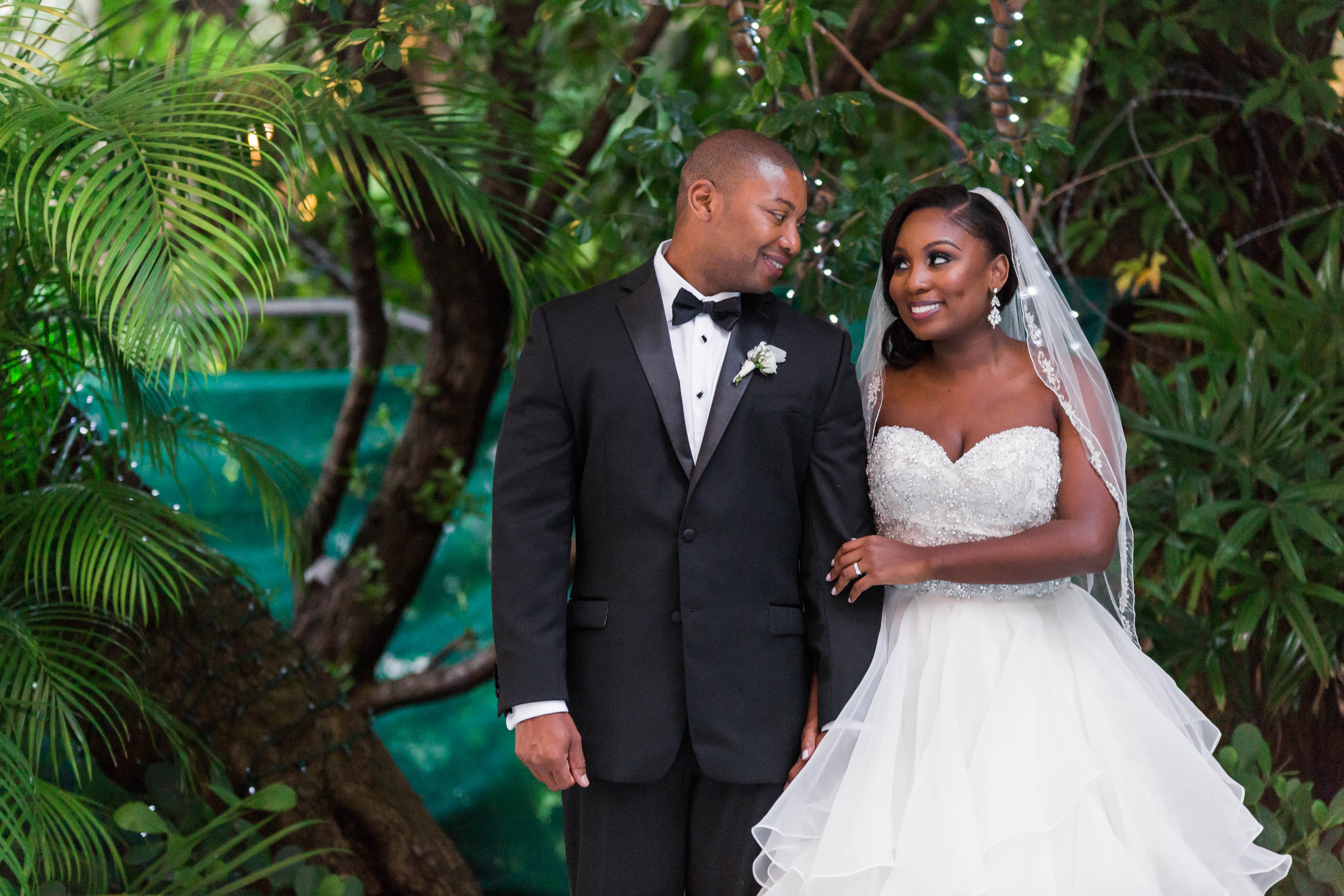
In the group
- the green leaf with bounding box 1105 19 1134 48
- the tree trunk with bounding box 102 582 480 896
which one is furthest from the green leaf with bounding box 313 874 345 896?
the green leaf with bounding box 1105 19 1134 48

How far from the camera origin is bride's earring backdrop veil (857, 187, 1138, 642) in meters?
2.28

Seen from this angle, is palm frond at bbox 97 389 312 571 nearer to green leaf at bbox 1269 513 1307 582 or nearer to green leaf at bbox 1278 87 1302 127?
green leaf at bbox 1269 513 1307 582

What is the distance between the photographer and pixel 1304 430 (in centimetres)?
328

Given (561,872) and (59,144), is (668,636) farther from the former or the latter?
(561,872)

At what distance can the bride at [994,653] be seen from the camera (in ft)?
6.63

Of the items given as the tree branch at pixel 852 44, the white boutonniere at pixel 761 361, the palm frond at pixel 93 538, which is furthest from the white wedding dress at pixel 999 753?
the tree branch at pixel 852 44

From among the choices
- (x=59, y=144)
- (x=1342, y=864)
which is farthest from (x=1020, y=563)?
(x=59, y=144)

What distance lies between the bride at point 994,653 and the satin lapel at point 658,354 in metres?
0.38

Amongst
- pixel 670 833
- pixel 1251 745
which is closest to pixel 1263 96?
pixel 1251 745

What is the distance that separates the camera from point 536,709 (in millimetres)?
2076

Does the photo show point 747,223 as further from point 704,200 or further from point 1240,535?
point 1240,535

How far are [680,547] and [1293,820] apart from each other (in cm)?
175

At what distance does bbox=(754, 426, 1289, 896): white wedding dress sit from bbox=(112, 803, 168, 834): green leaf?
143cm

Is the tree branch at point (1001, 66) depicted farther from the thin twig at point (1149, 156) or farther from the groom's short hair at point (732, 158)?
the groom's short hair at point (732, 158)
